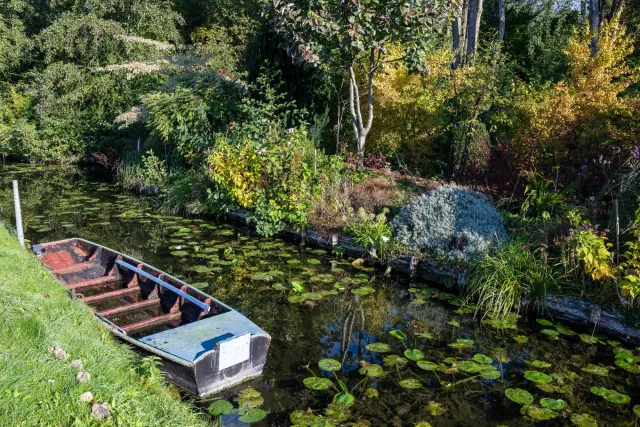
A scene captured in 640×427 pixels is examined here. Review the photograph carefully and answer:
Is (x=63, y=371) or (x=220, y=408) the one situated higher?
(x=63, y=371)

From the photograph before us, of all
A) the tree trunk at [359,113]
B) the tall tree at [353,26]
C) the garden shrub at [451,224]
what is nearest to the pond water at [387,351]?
the garden shrub at [451,224]

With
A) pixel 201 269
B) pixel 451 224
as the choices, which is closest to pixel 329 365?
pixel 201 269

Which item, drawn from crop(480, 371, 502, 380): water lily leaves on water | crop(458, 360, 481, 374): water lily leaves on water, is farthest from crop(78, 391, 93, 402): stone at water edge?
crop(480, 371, 502, 380): water lily leaves on water

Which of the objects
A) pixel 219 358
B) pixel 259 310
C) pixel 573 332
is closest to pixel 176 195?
pixel 259 310

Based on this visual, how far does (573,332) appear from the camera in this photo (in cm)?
658

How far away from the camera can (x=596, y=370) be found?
18.5 ft

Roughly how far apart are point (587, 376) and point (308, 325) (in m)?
3.24

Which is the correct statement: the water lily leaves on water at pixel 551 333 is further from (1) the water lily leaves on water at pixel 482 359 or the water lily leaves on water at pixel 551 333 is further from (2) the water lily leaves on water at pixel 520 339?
(1) the water lily leaves on water at pixel 482 359

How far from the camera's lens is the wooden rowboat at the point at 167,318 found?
485cm

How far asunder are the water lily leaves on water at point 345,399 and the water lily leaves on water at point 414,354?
1037 mm

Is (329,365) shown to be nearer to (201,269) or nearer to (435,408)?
(435,408)

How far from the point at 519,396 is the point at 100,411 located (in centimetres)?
378

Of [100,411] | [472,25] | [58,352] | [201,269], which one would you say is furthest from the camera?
[472,25]

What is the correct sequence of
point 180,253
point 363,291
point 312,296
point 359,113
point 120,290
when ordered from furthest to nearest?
point 359,113, point 180,253, point 363,291, point 312,296, point 120,290
